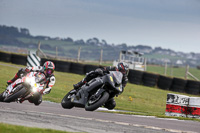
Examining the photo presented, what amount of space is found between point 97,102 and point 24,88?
6.84 feet

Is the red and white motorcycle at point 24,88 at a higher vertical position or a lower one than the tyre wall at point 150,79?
lower

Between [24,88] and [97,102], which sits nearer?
[97,102]

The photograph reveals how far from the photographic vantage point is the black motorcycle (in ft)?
32.6

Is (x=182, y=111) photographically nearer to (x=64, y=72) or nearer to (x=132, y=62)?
(x=64, y=72)

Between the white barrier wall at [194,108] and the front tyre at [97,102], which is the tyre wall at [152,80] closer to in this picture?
the white barrier wall at [194,108]

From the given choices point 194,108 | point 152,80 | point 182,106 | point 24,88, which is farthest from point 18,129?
point 152,80

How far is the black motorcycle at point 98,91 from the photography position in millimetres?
9922

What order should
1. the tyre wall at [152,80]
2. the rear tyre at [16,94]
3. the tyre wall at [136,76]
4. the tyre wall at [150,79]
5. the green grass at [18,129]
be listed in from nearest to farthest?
the green grass at [18,129] → the rear tyre at [16,94] → the tyre wall at [152,80] → the tyre wall at [150,79] → the tyre wall at [136,76]

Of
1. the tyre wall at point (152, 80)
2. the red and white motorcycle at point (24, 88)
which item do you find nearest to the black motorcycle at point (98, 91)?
the red and white motorcycle at point (24, 88)

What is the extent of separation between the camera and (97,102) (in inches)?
389

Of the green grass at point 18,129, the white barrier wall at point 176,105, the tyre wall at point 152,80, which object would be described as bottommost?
the green grass at point 18,129

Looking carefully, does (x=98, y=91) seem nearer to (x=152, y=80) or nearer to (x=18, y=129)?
(x=18, y=129)

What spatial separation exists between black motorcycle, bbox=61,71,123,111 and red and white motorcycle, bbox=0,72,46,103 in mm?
1231

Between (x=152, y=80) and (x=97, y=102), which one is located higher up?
(x=152, y=80)
